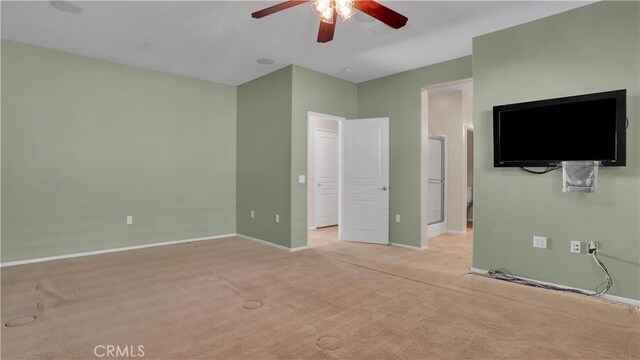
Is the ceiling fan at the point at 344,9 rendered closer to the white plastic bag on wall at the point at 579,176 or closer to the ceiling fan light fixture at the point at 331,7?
the ceiling fan light fixture at the point at 331,7

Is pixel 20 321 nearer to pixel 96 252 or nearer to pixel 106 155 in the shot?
pixel 96 252

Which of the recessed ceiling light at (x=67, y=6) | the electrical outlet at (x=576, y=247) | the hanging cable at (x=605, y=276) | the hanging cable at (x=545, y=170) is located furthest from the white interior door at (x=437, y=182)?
the recessed ceiling light at (x=67, y=6)

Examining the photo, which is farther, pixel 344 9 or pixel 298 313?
pixel 298 313

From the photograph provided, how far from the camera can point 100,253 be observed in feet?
14.9

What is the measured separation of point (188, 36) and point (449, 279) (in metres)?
3.94

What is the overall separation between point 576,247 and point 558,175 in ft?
2.26

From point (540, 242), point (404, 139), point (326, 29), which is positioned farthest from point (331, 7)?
point (404, 139)

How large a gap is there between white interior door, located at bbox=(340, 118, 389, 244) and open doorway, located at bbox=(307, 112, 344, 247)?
102 cm

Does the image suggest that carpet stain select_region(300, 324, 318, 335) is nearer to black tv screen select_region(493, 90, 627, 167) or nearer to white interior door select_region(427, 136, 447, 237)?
black tv screen select_region(493, 90, 627, 167)

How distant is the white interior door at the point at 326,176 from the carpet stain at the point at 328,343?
15.2 feet

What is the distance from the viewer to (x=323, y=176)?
7012 mm

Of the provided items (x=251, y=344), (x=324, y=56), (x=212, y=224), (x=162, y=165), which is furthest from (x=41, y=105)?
(x=251, y=344)

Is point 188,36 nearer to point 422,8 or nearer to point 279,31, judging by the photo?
point 279,31

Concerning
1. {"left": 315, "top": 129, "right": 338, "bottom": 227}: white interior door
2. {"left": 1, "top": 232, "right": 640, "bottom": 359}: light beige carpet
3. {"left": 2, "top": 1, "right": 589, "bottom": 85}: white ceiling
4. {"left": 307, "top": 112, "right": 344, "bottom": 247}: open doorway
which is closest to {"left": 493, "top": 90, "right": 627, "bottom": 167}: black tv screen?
{"left": 2, "top": 1, "right": 589, "bottom": 85}: white ceiling
